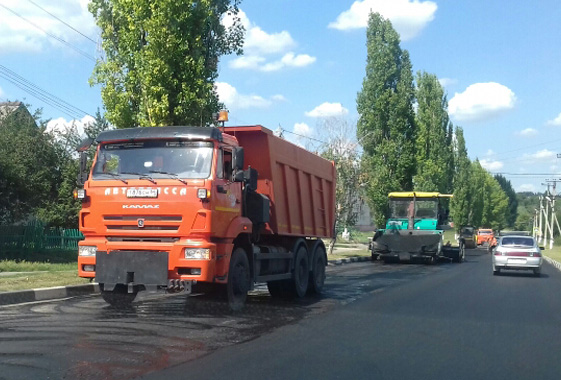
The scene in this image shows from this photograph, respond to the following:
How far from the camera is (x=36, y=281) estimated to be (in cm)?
1429

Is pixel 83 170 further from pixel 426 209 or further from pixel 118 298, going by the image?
pixel 426 209

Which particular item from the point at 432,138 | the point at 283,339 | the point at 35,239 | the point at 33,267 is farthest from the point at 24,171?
the point at 432,138

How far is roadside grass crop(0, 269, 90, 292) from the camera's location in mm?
13109

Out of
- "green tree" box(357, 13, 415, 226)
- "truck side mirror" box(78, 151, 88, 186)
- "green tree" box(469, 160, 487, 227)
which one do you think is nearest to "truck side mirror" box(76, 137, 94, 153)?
"truck side mirror" box(78, 151, 88, 186)

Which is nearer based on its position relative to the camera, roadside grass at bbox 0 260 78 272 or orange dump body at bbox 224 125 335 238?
orange dump body at bbox 224 125 335 238

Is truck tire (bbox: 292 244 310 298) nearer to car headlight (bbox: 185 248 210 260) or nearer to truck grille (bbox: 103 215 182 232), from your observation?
car headlight (bbox: 185 248 210 260)

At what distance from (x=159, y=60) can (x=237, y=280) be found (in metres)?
9.25

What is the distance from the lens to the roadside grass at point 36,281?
1311 cm

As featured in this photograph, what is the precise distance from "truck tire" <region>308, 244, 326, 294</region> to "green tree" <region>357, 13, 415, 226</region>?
2627 centimetres

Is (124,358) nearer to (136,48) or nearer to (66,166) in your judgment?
(136,48)

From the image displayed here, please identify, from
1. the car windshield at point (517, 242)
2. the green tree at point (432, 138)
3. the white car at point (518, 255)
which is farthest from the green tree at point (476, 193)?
the white car at point (518, 255)

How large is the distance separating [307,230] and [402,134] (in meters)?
29.5

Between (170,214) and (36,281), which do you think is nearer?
(170,214)

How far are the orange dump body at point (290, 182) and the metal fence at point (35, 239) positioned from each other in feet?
37.9
